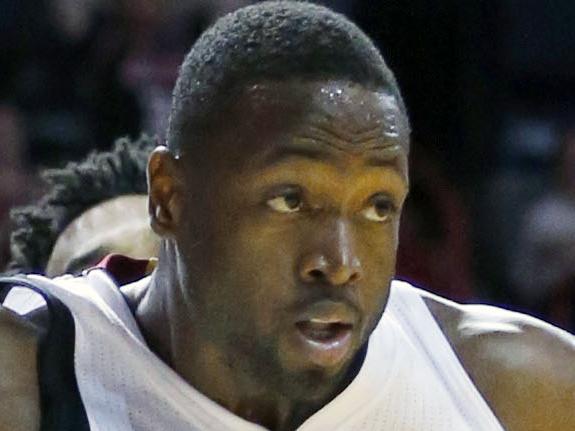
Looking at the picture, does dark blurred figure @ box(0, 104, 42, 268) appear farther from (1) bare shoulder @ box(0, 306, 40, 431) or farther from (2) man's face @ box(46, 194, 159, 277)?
(1) bare shoulder @ box(0, 306, 40, 431)

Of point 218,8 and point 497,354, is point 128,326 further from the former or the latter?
point 218,8

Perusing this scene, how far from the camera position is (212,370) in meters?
1.49

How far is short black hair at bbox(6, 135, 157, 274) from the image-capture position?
2236mm

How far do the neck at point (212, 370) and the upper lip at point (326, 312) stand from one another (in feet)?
0.36

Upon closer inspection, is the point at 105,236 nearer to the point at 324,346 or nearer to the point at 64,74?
the point at 324,346

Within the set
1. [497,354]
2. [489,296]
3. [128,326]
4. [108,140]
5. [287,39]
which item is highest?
[287,39]

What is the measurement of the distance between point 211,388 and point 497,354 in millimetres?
309

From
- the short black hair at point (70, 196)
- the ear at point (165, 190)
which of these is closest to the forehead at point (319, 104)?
the ear at point (165, 190)

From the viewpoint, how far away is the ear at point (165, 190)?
4.88ft

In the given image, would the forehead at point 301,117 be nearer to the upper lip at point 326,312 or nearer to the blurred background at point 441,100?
the upper lip at point 326,312

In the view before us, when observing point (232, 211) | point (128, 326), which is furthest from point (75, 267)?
point (232, 211)

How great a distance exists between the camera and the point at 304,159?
1.39 meters

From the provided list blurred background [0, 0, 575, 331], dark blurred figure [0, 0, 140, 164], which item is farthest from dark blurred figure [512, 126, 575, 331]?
dark blurred figure [0, 0, 140, 164]

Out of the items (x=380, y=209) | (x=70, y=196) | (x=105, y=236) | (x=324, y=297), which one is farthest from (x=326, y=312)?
A: (x=70, y=196)
